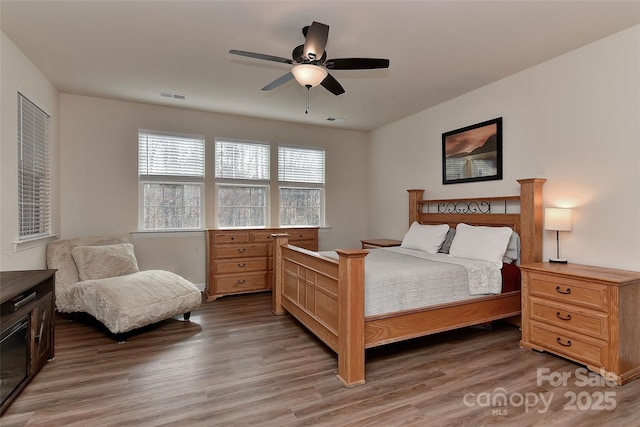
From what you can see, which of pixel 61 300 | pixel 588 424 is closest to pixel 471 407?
pixel 588 424

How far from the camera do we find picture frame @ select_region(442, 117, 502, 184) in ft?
12.6

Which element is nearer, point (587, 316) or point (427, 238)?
point (587, 316)

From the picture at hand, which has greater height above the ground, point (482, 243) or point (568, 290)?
point (482, 243)

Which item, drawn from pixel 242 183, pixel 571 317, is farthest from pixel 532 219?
pixel 242 183

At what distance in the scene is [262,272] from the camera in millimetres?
4895

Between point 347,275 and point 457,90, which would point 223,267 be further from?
point 457,90

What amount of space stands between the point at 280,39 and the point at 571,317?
3.35 m

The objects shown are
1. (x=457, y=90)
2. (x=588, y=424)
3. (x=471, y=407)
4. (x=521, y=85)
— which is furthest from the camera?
(x=457, y=90)

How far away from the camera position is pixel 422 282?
281 cm

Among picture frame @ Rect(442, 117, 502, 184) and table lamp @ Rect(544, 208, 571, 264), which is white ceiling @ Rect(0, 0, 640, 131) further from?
table lamp @ Rect(544, 208, 571, 264)

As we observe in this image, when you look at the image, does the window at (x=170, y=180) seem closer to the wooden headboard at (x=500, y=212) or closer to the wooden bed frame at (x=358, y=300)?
the wooden bed frame at (x=358, y=300)

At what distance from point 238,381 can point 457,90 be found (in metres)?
3.96

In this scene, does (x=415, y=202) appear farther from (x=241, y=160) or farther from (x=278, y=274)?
(x=241, y=160)

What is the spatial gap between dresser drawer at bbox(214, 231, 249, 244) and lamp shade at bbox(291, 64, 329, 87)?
2726mm
